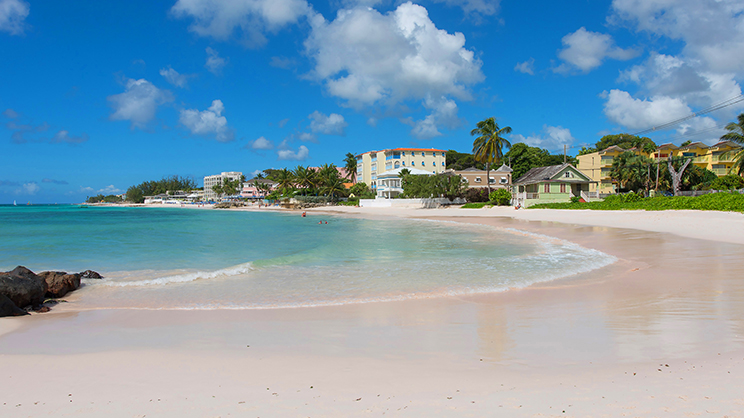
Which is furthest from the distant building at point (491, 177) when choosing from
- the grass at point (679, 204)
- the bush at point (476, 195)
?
the grass at point (679, 204)

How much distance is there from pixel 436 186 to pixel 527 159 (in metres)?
33.4

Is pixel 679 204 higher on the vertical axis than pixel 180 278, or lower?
higher

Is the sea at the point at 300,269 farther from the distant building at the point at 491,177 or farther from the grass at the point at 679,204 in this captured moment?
the distant building at the point at 491,177

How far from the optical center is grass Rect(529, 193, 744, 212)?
→ 24.4 m

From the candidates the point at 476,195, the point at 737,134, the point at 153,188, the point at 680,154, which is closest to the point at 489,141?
the point at 476,195

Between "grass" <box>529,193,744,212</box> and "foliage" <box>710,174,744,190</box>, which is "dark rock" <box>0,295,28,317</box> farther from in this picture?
"foliage" <box>710,174,744,190</box>

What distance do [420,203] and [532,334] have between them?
164 feet

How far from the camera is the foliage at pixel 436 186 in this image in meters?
53.6

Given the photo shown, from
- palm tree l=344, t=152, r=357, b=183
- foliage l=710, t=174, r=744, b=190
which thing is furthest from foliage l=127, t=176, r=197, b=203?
foliage l=710, t=174, r=744, b=190

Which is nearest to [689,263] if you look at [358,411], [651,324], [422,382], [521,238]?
[651,324]

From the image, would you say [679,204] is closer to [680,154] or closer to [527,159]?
[527,159]

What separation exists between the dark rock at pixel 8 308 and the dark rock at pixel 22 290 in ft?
0.80

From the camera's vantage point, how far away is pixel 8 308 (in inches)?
290

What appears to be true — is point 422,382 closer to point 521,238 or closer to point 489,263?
point 489,263
